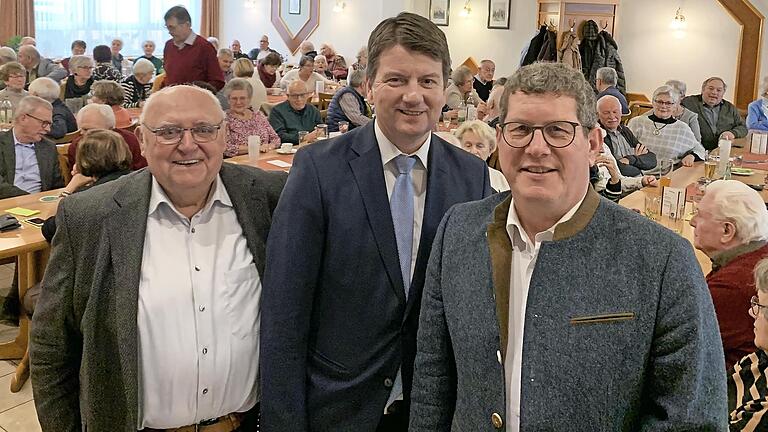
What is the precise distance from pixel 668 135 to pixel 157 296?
5539 millimetres

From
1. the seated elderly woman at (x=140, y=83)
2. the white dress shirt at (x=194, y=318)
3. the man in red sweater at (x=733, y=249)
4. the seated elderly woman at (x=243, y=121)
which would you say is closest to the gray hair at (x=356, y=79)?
the seated elderly woman at (x=243, y=121)

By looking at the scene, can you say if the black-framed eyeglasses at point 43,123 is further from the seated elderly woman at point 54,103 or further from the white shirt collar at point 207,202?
the white shirt collar at point 207,202

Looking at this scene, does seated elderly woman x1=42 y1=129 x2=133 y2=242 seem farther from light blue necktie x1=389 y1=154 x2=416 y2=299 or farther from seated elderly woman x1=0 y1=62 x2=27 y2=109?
seated elderly woman x1=0 y1=62 x2=27 y2=109

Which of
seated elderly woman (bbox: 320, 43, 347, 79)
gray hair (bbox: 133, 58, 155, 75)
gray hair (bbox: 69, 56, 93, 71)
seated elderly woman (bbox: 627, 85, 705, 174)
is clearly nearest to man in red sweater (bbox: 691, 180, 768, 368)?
seated elderly woman (bbox: 627, 85, 705, 174)

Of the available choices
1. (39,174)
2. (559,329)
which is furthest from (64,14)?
(559,329)

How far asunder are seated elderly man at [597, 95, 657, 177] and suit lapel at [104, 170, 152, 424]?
14.8 ft

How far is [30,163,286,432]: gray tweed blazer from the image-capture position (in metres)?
1.68

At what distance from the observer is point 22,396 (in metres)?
3.59

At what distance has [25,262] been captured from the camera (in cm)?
397

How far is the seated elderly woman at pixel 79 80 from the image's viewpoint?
25.8ft

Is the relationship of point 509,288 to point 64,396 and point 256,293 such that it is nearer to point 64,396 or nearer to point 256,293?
point 256,293

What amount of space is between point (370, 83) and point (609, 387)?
823 millimetres

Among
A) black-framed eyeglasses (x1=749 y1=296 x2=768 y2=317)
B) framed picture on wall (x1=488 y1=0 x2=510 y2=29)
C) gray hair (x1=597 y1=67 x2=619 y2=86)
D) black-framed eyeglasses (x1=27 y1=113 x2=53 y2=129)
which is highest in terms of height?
framed picture on wall (x1=488 y1=0 x2=510 y2=29)

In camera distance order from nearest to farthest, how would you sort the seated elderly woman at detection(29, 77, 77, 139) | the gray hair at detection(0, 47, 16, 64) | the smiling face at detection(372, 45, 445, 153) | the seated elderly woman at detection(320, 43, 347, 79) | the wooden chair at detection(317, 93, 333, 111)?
the smiling face at detection(372, 45, 445, 153) < the seated elderly woman at detection(29, 77, 77, 139) < the gray hair at detection(0, 47, 16, 64) < the wooden chair at detection(317, 93, 333, 111) < the seated elderly woman at detection(320, 43, 347, 79)
